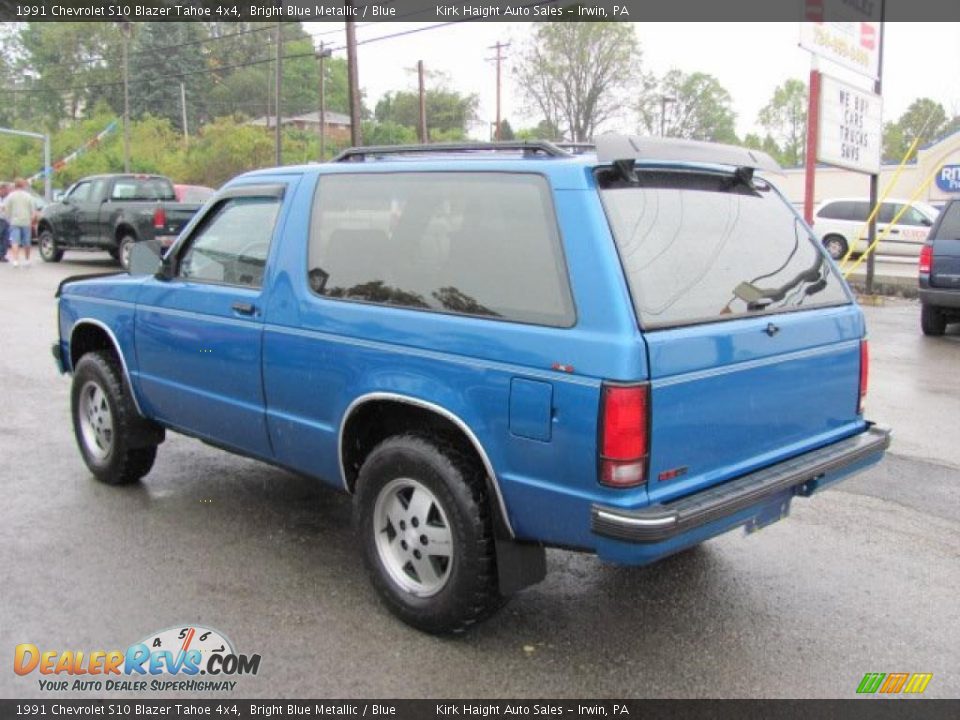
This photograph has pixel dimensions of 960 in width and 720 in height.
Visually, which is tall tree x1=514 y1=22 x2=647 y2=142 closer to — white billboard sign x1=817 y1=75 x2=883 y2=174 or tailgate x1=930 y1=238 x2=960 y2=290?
white billboard sign x1=817 y1=75 x2=883 y2=174

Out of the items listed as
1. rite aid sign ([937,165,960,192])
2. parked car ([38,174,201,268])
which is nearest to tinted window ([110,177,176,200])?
parked car ([38,174,201,268])

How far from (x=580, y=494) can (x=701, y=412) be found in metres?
0.53

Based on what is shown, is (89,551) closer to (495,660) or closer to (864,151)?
(495,660)

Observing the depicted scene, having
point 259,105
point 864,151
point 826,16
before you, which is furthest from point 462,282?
point 259,105

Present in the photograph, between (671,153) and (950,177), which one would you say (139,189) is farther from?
(950,177)

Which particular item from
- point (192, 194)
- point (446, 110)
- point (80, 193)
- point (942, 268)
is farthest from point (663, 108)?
point (942, 268)

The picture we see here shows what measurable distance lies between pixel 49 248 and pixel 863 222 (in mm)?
19964

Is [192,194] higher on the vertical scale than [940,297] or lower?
higher

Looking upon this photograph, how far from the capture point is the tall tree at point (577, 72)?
60.2m

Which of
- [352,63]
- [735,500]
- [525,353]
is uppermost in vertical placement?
[352,63]

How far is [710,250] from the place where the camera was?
3.44m

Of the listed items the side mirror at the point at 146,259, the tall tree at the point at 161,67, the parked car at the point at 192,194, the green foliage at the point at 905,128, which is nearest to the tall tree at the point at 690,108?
the green foliage at the point at 905,128

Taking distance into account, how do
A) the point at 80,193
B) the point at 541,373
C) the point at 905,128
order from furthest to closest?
1. the point at 905,128
2. the point at 80,193
3. the point at 541,373

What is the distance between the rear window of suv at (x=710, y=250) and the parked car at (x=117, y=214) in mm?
14465
